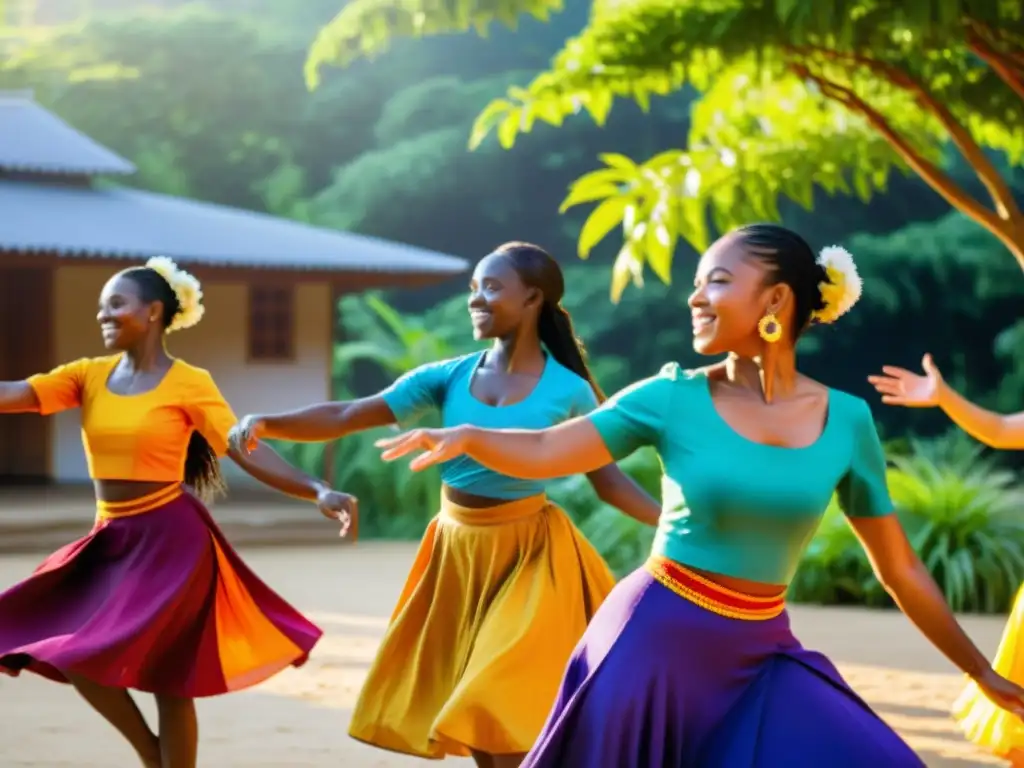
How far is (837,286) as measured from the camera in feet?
12.4

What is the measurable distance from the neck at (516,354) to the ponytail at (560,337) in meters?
0.11

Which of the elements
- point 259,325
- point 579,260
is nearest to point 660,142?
point 579,260

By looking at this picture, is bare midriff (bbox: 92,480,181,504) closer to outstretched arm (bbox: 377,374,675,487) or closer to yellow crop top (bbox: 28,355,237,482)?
yellow crop top (bbox: 28,355,237,482)

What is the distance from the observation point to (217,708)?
859cm

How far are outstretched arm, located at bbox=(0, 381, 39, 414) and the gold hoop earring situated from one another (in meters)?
2.91

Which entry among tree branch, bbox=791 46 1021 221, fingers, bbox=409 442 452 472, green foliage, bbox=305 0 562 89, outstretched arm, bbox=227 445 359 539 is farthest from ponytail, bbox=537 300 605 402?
tree branch, bbox=791 46 1021 221

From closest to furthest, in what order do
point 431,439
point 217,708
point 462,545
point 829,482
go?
point 431,439
point 829,482
point 462,545
point 217,708

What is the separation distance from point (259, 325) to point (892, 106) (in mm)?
8916

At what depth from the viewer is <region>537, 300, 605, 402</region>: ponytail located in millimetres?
5512

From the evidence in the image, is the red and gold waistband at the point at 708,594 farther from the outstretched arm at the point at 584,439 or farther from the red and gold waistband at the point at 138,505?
the red and gold waistband at the point at 138,505

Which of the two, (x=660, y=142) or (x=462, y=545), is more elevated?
(x=660, y=142)

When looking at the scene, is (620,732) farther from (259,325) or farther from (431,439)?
(259,325)

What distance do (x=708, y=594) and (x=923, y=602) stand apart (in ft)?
1.59

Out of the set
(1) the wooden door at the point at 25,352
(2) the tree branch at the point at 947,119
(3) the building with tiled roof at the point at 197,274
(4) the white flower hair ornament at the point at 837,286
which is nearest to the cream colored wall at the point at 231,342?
(3) the building with tiled roof at the point at 197,274
